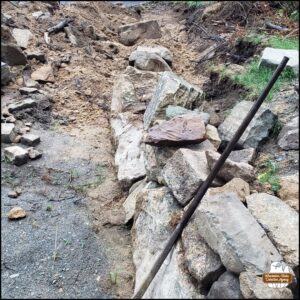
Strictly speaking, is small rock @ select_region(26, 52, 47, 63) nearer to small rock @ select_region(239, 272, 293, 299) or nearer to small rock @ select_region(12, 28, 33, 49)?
small rock @ select_region(12, 28, 33, 49)

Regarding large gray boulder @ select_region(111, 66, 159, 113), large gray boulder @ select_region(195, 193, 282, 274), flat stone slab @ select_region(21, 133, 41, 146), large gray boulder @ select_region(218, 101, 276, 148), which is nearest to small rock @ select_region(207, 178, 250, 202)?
large gray boulder @ select_region(195, 193, 282, 274)

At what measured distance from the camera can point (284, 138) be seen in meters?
2.48

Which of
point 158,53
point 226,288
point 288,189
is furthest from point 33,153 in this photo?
point 158,53

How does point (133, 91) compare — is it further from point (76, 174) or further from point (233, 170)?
point (233, 170)

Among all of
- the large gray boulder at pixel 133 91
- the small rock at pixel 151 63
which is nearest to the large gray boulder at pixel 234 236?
the large gray boulder at pixel 133 91

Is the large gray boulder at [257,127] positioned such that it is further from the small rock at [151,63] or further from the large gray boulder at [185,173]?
the small rock at [151,63]

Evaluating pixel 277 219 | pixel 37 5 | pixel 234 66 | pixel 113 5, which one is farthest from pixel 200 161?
pixel 113 5

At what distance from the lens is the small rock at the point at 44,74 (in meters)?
5.47

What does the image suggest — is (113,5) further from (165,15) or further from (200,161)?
(200,161)

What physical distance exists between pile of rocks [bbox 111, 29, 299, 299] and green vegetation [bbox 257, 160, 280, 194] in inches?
3.0

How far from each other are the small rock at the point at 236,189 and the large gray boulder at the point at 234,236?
23 cm

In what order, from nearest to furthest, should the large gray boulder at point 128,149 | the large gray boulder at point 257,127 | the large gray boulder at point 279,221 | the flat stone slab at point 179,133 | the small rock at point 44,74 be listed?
the large gray boulder at point 279,221, the large gray boulder at point 257,127, the flat stone slab at point 179,133, the large gray boulder at point 128,149, the small rock at point 44,74

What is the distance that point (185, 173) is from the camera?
2686mm

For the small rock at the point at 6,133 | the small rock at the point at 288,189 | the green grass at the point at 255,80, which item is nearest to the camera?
the small rock at the point at 6,133
